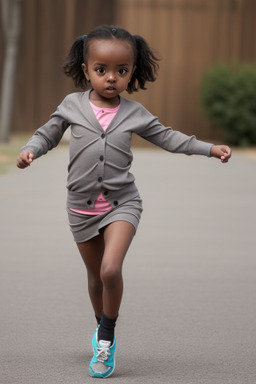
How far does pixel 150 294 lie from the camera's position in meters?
6.34

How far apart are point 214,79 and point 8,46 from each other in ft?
14.2

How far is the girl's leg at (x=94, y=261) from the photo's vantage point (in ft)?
15.1

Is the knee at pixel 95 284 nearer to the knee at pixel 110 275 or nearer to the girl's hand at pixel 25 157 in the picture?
the knee at pixel 110 275

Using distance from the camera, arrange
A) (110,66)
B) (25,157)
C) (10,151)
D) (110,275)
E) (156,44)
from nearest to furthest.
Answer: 1. (110,275)
2. (25,157)
3. (110,66)
4. (10,151)
5. (156,44)

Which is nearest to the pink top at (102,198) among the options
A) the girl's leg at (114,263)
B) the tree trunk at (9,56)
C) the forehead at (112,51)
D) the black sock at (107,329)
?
the girl's leg at (114,263)

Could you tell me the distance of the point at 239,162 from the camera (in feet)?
54.6

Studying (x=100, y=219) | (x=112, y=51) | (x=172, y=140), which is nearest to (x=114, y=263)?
(x=100, y=219)

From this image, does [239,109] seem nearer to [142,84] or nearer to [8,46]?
[8,46]

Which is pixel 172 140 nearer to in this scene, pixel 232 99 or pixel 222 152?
pixel 222 152

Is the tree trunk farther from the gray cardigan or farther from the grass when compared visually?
the gray cardigan

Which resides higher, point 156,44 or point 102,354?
point 102,354

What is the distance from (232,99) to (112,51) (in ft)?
50.5

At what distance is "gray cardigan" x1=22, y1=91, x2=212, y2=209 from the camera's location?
177 inches

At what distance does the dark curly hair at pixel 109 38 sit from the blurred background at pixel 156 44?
51.7 feet
